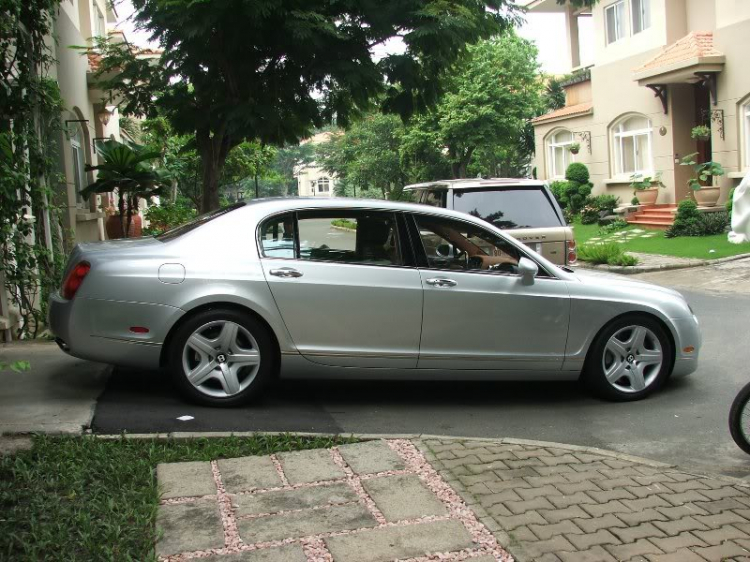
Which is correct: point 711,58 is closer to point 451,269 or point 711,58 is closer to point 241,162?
point 241,162

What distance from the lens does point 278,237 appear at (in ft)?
20.1

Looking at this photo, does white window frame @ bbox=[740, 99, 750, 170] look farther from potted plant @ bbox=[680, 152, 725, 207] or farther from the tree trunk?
the tree trunk

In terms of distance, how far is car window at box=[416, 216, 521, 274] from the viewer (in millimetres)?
6316

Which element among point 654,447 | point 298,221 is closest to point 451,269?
point 298,221

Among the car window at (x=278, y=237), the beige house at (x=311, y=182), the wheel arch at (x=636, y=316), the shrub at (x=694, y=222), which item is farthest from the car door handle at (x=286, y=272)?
the beige house at (x=311, y=182)

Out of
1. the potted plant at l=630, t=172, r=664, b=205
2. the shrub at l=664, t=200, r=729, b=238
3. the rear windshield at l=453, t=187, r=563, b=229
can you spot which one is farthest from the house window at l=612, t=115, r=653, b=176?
the rear windshield at l=453, t=187, r=563, b=229

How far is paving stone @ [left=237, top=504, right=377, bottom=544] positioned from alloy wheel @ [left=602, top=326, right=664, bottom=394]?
3060 mm

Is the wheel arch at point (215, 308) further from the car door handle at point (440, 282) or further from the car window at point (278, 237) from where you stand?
the car door handle at point (440, 282)

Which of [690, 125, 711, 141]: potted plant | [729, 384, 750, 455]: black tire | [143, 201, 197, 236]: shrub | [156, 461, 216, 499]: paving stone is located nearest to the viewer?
[156, 461, 216, 499]: paving stone

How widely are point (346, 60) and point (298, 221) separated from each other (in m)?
5.46

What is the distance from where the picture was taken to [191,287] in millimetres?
5797

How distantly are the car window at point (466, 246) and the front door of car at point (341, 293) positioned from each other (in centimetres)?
27

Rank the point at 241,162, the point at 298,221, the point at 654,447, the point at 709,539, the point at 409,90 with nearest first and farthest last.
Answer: the point at 709,539 → the point at 654,447 → the point at 298,221 → the point at 409,90 → the point at 241,162

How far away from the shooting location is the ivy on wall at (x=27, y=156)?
7634 mm
